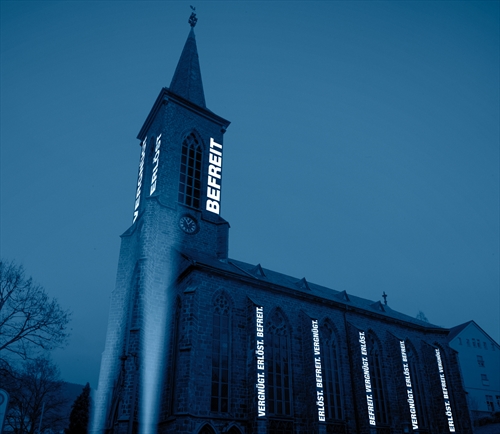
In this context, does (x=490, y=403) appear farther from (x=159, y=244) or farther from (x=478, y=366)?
(x=159, y=244)

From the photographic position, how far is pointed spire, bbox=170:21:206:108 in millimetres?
36062

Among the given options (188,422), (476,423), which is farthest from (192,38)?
(476,423)

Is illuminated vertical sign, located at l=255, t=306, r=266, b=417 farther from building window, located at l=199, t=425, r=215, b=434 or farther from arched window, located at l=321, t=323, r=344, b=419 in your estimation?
arched window, located at l=321, t=323, r=344, b=419

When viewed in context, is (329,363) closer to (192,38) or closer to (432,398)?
(432,398)

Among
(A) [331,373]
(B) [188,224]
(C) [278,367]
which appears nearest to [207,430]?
(C) [278,367]

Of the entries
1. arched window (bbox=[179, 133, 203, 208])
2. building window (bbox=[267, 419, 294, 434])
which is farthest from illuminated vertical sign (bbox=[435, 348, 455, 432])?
arched window (bbox=[179, 133, 203, 208])

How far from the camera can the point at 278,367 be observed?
2492 centimetres

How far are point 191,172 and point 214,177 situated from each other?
2.02 m

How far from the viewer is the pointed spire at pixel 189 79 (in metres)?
36.1

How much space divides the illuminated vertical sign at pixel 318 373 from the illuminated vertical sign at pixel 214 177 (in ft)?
38.1

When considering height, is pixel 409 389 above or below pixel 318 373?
below

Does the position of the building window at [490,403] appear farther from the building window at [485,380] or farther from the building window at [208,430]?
the building window at [208,430]

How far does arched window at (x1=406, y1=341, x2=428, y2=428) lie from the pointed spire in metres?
27.9

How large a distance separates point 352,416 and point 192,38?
3704 centimetres
